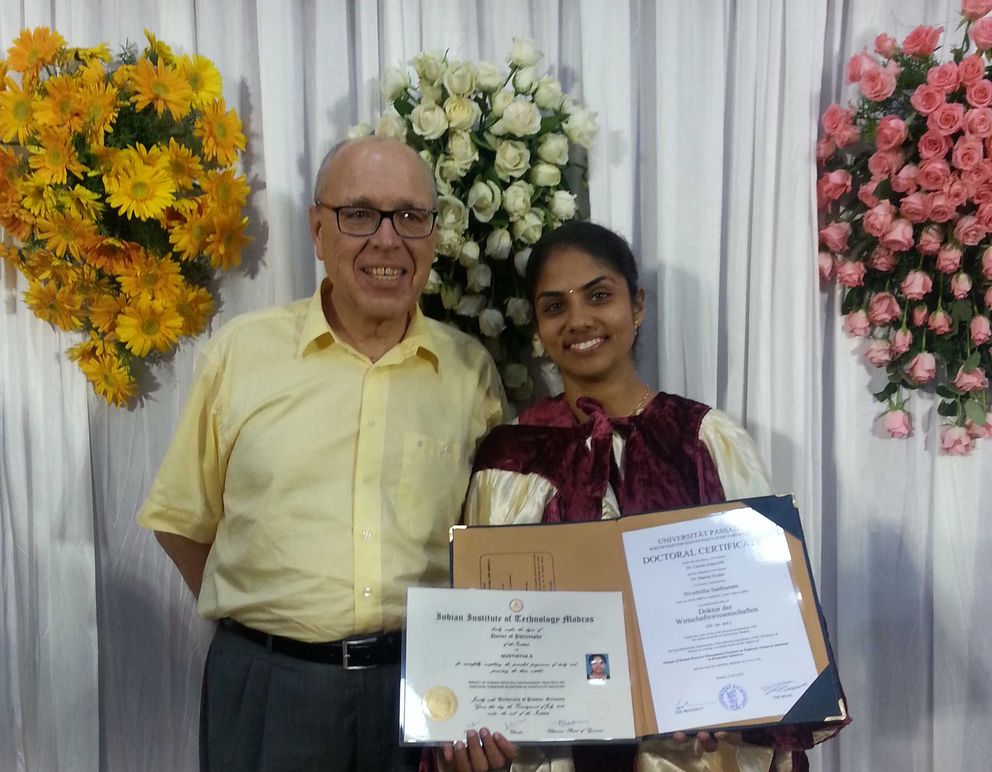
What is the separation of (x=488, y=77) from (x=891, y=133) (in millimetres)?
831

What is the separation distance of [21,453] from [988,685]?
2381mm

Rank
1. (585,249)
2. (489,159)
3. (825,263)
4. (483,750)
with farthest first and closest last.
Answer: (825,263)
(489,159)
(585,249)
(483,750)

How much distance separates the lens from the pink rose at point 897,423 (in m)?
1.67

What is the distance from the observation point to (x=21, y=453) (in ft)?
5.96

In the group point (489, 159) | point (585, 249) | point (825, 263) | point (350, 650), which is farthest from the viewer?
point (825, 263)

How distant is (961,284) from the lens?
156cm

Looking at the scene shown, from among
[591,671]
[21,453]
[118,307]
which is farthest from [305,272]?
[591,671]

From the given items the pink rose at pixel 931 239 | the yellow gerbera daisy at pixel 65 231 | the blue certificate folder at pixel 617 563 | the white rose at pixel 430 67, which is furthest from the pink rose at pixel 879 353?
the yellow gerbera daisy at pixel 65 231

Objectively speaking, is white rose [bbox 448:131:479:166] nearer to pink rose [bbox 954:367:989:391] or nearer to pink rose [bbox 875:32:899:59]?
pink rose [bbox 875:32:899:59]

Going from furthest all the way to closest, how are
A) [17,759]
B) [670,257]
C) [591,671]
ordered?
[17,759] → [670,257] → [591,671]

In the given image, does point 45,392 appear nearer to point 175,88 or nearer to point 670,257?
point 175,88

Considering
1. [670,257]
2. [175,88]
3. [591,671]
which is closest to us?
[591,671]

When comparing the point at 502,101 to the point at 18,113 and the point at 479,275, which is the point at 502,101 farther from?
the point at 18,113

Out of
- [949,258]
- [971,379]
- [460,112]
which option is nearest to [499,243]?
[460,112]
